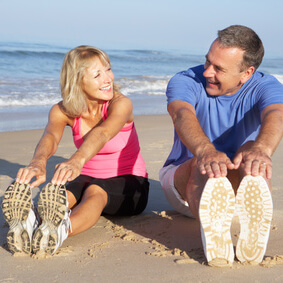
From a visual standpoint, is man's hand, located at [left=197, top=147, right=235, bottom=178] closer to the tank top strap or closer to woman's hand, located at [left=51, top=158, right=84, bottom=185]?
woman's hand, located at [left=51, top=158, right=84, bottom=185]

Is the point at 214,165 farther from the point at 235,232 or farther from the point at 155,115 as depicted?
the point at 155,115

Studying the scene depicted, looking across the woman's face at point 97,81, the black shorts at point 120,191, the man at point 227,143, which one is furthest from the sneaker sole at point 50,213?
the woman's face at point 97,81

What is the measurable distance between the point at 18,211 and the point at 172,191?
1210mm

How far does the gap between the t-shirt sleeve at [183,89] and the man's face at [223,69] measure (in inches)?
4.7

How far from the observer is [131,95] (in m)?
11.8

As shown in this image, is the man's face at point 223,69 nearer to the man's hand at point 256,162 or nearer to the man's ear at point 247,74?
the man's ear at point 247,74

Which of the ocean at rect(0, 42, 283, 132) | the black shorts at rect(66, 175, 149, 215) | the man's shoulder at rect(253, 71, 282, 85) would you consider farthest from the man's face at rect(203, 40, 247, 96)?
the ocean at rect(0, 42, 283, 132)

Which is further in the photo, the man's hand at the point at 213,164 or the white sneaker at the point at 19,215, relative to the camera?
the white sneaker at the point at 19,215

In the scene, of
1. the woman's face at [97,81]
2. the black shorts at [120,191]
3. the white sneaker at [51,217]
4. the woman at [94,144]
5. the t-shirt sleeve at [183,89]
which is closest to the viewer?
the white sneaker at [51,217]

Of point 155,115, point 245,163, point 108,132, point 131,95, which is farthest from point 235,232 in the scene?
point 131,95

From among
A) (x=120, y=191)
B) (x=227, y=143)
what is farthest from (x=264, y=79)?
(x=120, y=191)

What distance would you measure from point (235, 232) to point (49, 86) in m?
9.73

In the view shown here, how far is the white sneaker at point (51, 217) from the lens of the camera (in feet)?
8.64

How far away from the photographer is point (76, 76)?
3.47 meters
